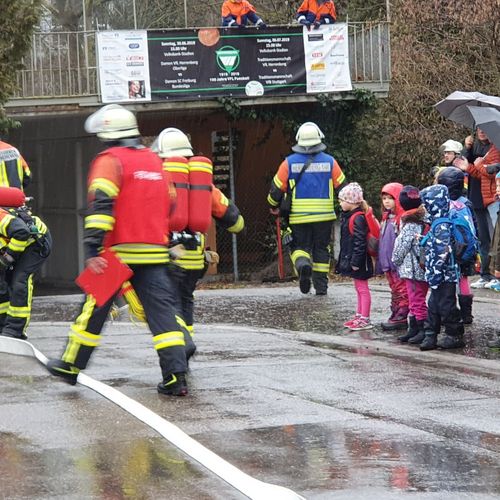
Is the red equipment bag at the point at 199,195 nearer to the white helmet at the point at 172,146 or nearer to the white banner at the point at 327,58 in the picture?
the white helmet at the point at 172,146

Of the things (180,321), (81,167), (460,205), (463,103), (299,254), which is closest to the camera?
(180,321)

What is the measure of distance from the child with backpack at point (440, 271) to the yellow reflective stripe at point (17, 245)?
3526 mm

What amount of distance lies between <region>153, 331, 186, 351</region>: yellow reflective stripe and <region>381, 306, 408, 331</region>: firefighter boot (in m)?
3.69

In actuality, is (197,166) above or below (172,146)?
below

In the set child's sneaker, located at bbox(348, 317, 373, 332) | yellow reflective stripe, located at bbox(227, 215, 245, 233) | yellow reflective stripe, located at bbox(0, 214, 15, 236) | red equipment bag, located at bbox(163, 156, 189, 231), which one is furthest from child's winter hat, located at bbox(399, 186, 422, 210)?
yellow reflective stripe, located at bbox(0, 214, 15, 236)

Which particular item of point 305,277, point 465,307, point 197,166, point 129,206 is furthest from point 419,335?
point 129,206

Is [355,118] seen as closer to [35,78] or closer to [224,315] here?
[35,78]

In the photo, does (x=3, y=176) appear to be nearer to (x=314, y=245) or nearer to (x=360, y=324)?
(x=360, y=324)

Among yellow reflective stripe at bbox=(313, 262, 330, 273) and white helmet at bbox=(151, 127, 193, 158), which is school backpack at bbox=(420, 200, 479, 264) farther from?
yellow reflective stripe at bbox=(313, 262, 330, 273)

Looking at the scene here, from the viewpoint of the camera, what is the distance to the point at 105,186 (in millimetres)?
7898

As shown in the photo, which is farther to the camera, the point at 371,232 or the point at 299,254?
the point at 299,254

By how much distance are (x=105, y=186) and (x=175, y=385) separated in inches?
55.6

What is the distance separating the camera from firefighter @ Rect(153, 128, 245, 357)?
8883 mm

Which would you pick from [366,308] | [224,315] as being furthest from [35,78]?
[366,308]
